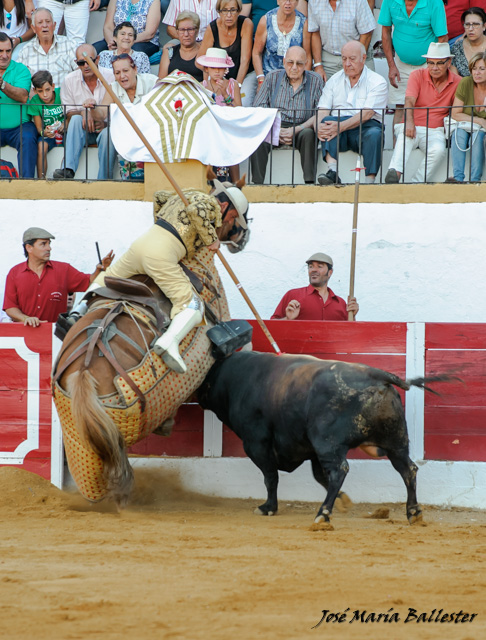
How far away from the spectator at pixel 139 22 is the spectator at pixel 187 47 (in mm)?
543

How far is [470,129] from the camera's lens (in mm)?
8734

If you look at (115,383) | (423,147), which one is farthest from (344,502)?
(423,147)

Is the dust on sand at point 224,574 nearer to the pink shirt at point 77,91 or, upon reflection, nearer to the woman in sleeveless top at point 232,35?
the pink shirt at point 77,91

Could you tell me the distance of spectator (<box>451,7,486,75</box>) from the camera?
365 inches

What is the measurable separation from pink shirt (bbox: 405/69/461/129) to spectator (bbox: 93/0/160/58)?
9.25 feet

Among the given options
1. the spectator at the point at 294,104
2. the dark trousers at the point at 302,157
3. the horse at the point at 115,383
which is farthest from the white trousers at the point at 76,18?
the horse at the point at 115,383

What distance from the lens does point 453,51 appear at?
959 centimetres

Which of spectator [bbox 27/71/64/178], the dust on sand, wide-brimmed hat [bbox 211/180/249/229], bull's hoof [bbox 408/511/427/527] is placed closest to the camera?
the dust on sand

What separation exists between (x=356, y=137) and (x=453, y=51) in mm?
1528

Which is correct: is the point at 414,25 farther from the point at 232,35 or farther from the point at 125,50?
the point at 125,50

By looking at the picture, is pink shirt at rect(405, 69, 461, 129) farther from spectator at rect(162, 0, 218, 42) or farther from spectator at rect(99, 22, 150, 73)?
spectator at rect(99, 22, 150, 73)

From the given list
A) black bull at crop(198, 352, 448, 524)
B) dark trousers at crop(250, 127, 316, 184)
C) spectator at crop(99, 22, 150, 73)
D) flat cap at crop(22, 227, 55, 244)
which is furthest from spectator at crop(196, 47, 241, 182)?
black bull at crop(198, 352, 448, 524)

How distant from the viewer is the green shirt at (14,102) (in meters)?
9.22

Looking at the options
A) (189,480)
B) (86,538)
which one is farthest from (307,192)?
(86,538)
